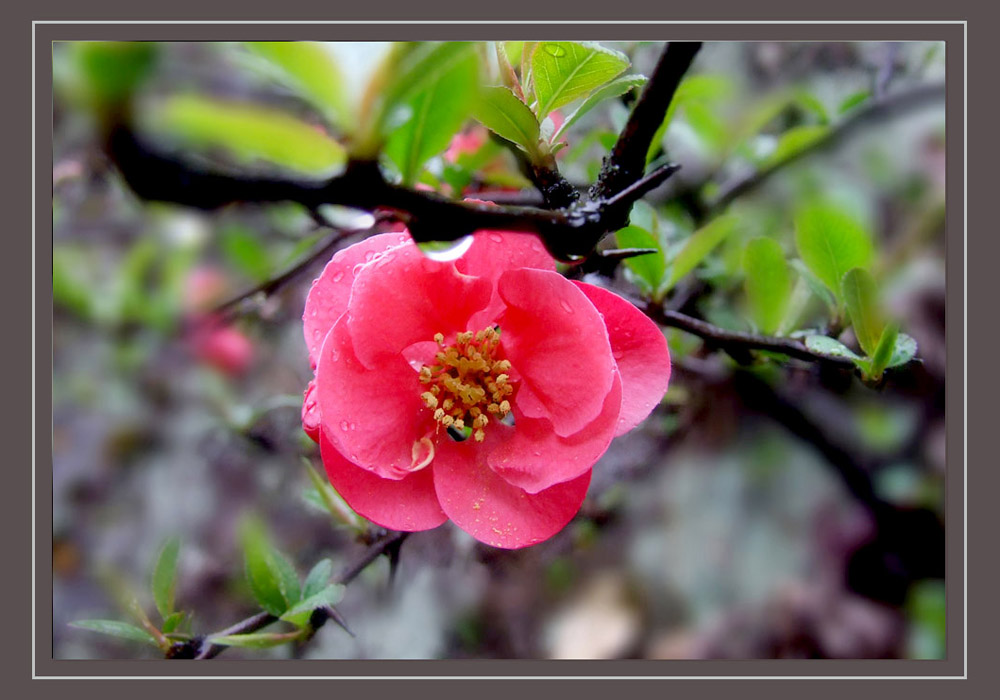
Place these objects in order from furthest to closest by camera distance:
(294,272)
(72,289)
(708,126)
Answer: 1. (72,289)
2. (708,126)
3. (294,272)

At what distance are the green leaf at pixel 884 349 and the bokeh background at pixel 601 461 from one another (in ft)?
0.39

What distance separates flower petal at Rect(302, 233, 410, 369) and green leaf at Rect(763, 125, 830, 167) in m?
0.47

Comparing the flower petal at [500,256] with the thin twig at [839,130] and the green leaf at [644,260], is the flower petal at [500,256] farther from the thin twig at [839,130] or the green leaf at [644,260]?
the thin twig at [839,130]

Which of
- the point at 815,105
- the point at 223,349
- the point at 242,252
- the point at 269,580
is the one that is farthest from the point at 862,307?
the point at 223,349

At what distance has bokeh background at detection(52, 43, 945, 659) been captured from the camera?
773 mm

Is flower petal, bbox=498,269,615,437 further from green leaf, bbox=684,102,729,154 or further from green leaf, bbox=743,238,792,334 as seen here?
green leaf, bbox=684,102,729,154

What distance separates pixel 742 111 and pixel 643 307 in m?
0.41

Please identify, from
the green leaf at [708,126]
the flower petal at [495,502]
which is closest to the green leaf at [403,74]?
the flower petal at [495,502]

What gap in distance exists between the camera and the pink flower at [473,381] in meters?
0.44

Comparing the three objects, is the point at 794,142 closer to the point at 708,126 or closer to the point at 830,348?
the point at 708,126

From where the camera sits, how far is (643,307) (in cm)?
56

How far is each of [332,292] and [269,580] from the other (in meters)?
0.21

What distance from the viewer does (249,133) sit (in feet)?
1.10

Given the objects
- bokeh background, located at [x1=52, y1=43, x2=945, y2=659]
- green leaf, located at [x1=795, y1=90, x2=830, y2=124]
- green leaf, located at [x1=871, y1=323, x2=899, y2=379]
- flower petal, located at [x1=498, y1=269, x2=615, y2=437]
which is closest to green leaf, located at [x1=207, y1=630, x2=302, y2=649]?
bokeh background, located at [x1=52, y1=43, x2=945, y2=659]
